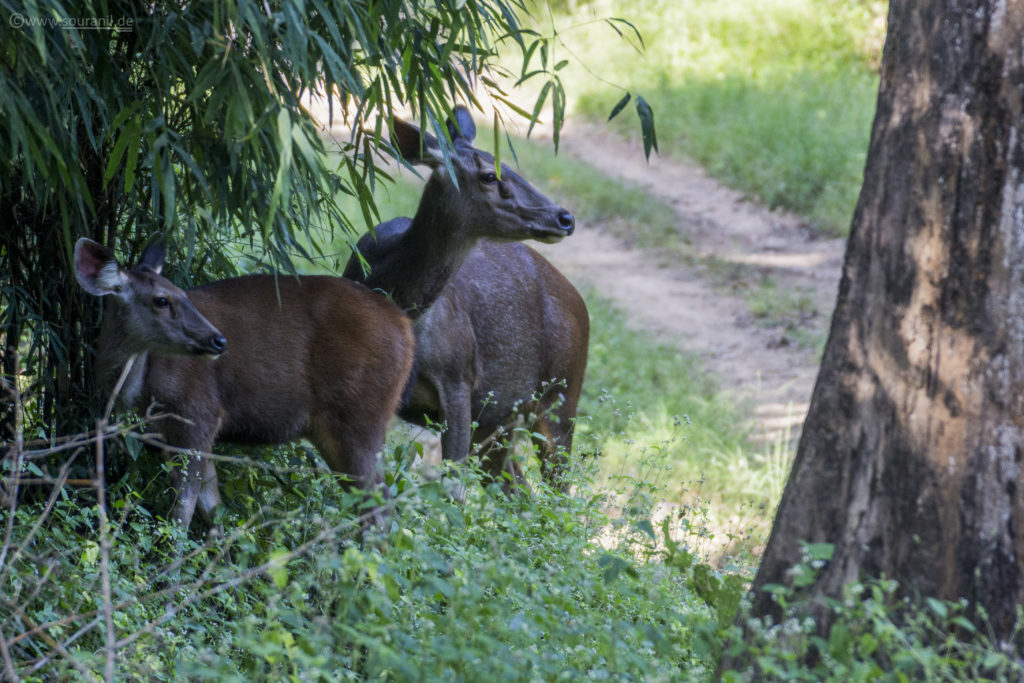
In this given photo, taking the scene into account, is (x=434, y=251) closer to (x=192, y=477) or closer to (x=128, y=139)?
(x=192, y=477)

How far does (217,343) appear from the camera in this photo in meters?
4.45

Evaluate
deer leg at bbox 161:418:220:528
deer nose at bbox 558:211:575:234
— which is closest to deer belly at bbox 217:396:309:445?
deer leg at bbox 161:418:220:528

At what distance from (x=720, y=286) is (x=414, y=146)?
7.41 meters

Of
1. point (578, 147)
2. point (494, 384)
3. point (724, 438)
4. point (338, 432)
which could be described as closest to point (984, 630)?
point (338, 432)

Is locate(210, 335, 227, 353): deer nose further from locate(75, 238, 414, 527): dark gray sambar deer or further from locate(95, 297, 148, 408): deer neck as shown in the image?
locate(95, 297, 148, 408): deer neck

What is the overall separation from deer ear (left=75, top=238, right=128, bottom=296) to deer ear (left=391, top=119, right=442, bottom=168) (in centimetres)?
152

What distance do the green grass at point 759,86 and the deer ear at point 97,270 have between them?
10.5m

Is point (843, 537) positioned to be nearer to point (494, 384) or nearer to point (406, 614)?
point (406, 614)

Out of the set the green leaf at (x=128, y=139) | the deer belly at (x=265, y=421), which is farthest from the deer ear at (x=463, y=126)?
the green leaf at (x=128, y=139)

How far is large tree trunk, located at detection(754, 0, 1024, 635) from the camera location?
3.08 m

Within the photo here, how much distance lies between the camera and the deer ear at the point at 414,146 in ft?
18.0

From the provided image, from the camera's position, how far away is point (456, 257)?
5.78 m

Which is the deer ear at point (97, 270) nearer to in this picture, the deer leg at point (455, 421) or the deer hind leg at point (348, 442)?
the deer hind leg at point (348, 442)

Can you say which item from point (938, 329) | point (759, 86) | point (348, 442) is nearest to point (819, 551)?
point (938, 329)
